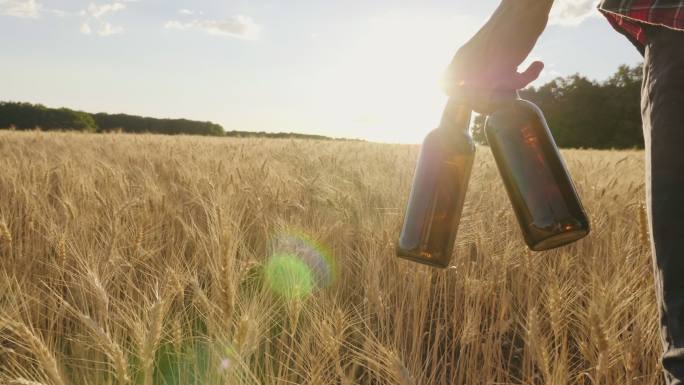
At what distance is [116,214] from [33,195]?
2.26 ft

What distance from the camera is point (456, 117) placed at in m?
0.76

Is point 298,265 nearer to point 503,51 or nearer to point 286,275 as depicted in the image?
point 286,275

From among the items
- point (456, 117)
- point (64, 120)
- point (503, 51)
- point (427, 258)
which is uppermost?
point (64, 120)

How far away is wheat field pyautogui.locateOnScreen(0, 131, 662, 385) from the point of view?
3.20ft

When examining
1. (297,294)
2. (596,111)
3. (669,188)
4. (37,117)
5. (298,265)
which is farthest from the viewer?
(596,111)

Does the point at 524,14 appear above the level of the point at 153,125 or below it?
below

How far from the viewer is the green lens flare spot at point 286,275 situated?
4.64 ft

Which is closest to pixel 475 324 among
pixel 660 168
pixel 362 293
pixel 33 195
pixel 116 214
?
pixel 362 293

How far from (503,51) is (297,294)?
2.38 ft

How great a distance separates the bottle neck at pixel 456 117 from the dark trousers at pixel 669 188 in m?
0.27

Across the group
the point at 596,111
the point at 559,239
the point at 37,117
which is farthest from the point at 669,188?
the point at 596,111

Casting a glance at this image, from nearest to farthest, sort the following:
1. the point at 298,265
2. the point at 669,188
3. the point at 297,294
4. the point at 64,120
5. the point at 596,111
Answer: the point at 669,188, the point at 297,294, the point at 298,265, the point at 64,120, the point at 596,111

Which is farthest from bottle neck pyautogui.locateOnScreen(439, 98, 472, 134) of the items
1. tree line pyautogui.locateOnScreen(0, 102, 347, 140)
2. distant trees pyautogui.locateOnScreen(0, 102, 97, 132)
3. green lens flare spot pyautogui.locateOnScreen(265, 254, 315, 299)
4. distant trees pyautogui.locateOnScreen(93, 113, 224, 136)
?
distant trees pyautogui.locateOnScreen(93, 113, 224, 136)

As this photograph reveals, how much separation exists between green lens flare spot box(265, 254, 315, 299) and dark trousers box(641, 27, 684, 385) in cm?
89
